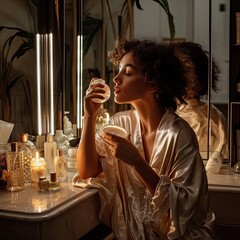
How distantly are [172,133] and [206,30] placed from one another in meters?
0.70

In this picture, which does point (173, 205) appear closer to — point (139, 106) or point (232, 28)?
point (139, 106)

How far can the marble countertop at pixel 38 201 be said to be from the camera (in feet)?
3.76

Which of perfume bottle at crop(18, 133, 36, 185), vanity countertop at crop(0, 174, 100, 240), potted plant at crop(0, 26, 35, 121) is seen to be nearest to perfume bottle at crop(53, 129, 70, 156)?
potted plant at crop(0, 26, 35, 121)

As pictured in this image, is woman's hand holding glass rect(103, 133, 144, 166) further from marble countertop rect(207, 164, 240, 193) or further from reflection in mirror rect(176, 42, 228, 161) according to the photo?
reflection in mirror rect(176, 42, 228, 161)

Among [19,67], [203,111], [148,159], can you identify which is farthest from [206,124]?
[19,67]

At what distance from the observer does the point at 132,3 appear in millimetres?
1939

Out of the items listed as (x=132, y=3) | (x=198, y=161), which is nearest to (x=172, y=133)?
(x=198, y=161)

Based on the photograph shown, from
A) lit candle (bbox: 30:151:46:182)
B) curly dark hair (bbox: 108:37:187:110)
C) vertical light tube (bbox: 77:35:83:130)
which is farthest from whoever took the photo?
vertical light tube (bbox: 77:35:83:130)

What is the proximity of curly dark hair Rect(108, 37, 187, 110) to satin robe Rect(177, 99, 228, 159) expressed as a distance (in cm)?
45

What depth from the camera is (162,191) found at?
120 centimetres

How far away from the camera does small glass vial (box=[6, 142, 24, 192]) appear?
139 centimetres

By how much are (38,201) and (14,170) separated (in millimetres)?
189

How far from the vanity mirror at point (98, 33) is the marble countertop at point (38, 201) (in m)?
0.53

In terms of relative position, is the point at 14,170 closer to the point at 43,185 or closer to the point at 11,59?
the point at 43,185
